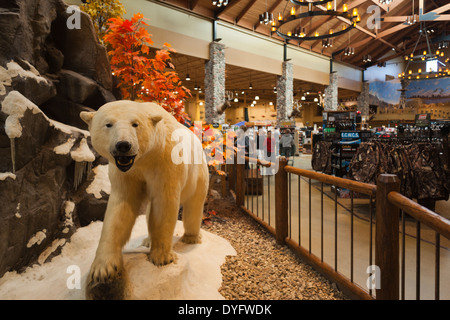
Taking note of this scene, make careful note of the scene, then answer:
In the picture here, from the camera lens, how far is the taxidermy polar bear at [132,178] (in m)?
1.36

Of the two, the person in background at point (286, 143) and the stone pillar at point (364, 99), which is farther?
the stone pillar at point (364, 99)

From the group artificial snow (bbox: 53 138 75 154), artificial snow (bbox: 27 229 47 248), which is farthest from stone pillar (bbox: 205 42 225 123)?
artificial snow (bbox: 27 229 47 248)

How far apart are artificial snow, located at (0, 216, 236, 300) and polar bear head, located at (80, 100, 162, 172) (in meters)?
0.71

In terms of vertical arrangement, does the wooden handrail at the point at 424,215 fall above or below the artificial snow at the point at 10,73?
below

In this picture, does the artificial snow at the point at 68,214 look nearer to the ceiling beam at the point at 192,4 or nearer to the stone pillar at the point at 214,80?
the stone pillar at the point at 214,80

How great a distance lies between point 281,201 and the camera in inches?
119

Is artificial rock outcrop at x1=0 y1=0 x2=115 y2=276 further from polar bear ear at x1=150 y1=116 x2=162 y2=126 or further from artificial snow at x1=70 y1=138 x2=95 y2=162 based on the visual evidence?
polar bear ear at x1=150 y1=116 x2=162 y2=126

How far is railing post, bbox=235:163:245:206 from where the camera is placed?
4.47 m

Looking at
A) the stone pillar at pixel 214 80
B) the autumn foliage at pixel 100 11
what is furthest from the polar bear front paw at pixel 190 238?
the stone pillar at pixel 214 80

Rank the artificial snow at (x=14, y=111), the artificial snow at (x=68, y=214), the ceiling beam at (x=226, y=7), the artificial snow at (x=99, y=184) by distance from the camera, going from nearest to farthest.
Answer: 1. the artificial snow at (x=14, y=111)
2. the artificial snow at (x=68, y=214)
3. the artificial snow at (x=99, y=184)
4. the ceiling beam at (x=226, y=7)

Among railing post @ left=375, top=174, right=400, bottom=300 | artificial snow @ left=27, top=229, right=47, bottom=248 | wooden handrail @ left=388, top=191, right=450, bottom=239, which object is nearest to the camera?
wooden handrail @ left=388, top=191, right=450, bottom=239

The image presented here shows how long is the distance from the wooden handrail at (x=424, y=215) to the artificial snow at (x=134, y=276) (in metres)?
1.27

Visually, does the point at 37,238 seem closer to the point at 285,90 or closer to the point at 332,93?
the point at 285,90

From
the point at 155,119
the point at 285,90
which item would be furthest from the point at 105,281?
the point at 285,90
